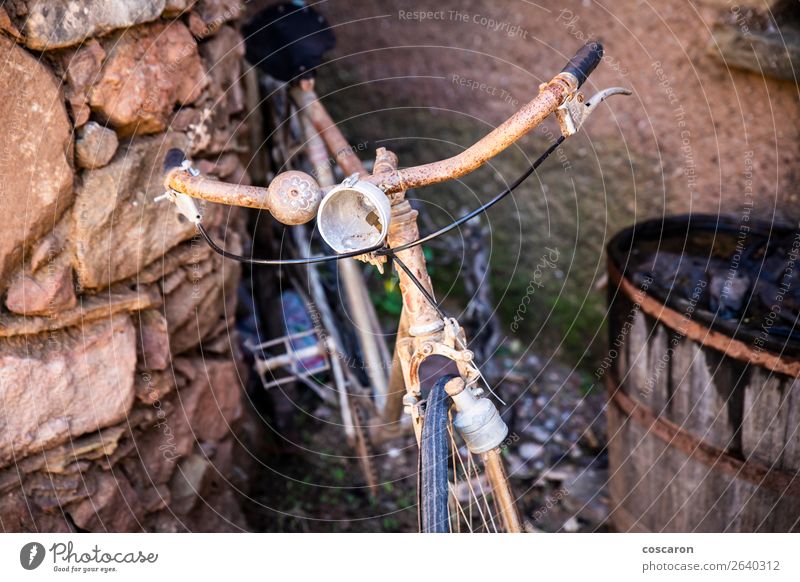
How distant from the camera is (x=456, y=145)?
10.3ft

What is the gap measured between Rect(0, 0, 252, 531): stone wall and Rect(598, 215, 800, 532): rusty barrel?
3.99 ft

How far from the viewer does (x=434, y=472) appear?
4.94 feet

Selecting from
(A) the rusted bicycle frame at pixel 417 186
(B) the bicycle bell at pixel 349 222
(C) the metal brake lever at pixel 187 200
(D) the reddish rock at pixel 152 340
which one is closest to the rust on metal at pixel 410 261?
(A) the rusted bicycle frame at pixel 417 186

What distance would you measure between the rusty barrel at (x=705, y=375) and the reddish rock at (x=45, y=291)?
1468mm

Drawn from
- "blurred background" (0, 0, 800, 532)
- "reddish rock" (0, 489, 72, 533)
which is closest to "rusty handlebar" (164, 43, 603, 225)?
"blurred background" (0, 0, 800, 532)

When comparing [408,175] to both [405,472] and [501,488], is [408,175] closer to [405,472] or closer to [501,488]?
[501,488]

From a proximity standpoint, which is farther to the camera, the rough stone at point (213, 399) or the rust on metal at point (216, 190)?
the rough stone at point (213, 399)

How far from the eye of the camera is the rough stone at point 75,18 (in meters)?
1.74

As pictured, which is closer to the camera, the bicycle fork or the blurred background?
the bicycle fork

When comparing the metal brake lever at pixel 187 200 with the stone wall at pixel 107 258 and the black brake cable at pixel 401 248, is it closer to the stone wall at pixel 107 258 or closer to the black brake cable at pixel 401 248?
the black brake cable at pixel 401 248

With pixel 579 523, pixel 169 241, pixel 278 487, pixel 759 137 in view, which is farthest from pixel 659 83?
pixel 278 487

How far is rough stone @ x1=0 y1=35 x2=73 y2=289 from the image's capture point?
175cm

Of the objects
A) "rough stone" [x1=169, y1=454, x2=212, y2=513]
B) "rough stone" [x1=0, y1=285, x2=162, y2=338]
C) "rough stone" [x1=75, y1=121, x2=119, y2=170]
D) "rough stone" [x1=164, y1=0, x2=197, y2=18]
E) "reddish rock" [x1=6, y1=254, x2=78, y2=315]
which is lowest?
"rough stone" [x1=169, y1=454, x2=212, y2=513]

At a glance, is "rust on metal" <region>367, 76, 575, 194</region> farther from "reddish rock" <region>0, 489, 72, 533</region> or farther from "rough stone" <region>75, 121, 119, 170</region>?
"reddish rock" <region>0, 489, 72, 533</region>
